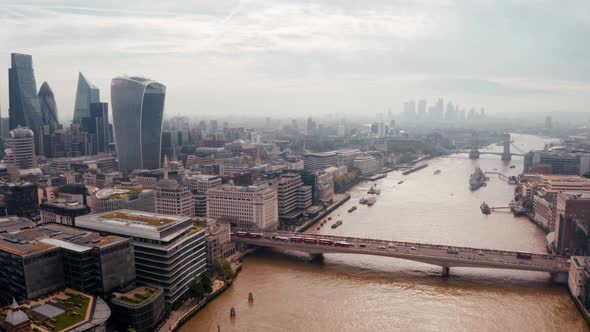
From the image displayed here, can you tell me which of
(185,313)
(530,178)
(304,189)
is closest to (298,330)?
(185,313)

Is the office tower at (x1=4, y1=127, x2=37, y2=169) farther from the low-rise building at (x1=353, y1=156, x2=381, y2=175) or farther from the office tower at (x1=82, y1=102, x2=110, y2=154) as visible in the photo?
the low-rise building at (x1=353, y1=156, x2=381, y2=175)

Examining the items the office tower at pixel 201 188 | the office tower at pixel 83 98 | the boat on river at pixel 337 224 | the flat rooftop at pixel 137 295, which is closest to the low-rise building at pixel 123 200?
the office tower at pixel 201 188

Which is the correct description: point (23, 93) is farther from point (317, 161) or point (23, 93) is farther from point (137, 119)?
point (317, 161)

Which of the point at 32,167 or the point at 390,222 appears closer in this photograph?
the point at 390,222

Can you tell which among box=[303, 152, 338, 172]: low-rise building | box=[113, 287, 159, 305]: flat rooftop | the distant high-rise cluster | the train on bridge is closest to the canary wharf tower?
box=[303, 152, 338, 172]: low-rise building

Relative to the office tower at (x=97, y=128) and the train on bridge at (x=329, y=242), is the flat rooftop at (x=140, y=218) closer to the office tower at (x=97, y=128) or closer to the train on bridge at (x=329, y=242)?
the train on bridge at (x=329, y=242)

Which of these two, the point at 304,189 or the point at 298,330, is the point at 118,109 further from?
the point at 298,330

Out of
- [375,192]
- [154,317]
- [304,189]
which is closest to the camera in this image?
A: [154,317]
